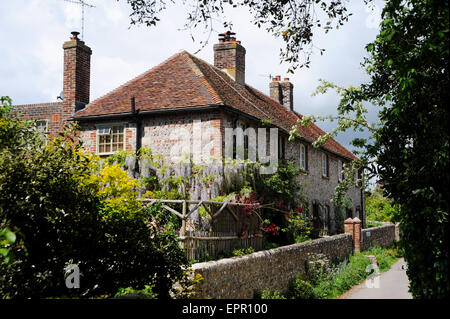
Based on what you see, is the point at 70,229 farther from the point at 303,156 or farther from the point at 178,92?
the point at 303,156

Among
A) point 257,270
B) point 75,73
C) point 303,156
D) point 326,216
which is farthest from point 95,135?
point 326,216

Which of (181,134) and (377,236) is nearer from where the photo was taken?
(181,134)

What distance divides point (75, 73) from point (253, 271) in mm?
10785

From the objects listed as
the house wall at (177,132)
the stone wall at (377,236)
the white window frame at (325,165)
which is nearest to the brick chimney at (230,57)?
the house wall at (177,132)

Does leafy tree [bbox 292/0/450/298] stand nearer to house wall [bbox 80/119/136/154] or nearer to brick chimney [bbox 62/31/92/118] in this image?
house wall [bbox 80/119/136/154]

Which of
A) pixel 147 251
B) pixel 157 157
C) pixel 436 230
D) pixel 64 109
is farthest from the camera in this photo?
pixel 64 109

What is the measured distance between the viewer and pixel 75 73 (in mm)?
17922

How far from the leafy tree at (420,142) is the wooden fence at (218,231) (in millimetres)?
6239

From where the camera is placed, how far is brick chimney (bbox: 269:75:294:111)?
92.6 feet

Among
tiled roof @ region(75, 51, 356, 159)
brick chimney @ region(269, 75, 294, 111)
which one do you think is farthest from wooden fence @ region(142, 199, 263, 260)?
brick chimney @ region(269, 75, 294, 111)

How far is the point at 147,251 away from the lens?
22.2ft
